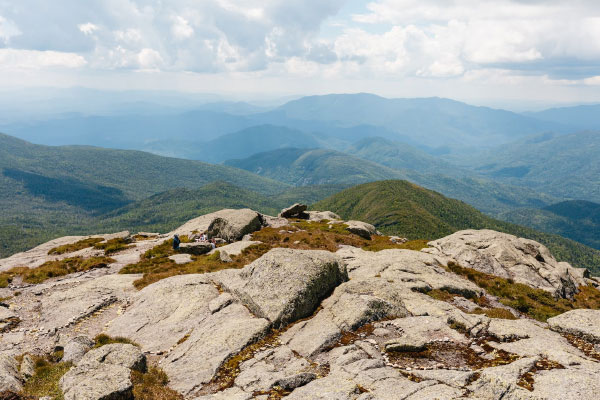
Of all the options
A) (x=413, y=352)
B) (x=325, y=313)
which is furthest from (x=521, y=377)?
(x=325, y=313)

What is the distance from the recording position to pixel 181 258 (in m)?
41.1

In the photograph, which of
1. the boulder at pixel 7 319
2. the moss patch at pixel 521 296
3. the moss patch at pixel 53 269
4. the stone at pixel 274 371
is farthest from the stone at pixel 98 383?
the moss patch at pixel 521 296

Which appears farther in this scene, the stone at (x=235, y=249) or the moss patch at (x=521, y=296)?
the stone at (x=235, y=249)

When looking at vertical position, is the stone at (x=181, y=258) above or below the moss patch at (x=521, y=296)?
above

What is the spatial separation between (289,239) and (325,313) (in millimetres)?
29097

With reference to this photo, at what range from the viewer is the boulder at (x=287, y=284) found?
851 inches

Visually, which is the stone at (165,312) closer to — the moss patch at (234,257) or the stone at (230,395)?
the moss patch at (234,257)

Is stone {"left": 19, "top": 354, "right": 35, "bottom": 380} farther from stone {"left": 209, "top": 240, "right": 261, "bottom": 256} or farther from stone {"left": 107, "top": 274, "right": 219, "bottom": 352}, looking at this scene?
stone {"left": 209, "top": 240, "right": 261, "bottom": 256}

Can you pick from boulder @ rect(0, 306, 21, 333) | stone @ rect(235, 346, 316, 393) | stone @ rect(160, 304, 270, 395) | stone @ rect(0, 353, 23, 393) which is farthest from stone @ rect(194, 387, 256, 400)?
boulder @ rect(0, 306, 21, 333)

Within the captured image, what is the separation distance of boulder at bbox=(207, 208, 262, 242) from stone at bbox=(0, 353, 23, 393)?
34.5 m

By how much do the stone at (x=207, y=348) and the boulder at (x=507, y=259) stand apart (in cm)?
3216

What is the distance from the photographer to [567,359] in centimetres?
1554

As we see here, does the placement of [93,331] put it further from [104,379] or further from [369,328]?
[369,328]

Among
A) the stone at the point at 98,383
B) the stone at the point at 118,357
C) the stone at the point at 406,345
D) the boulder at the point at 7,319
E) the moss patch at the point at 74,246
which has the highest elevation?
the stone at the point at 98,383
